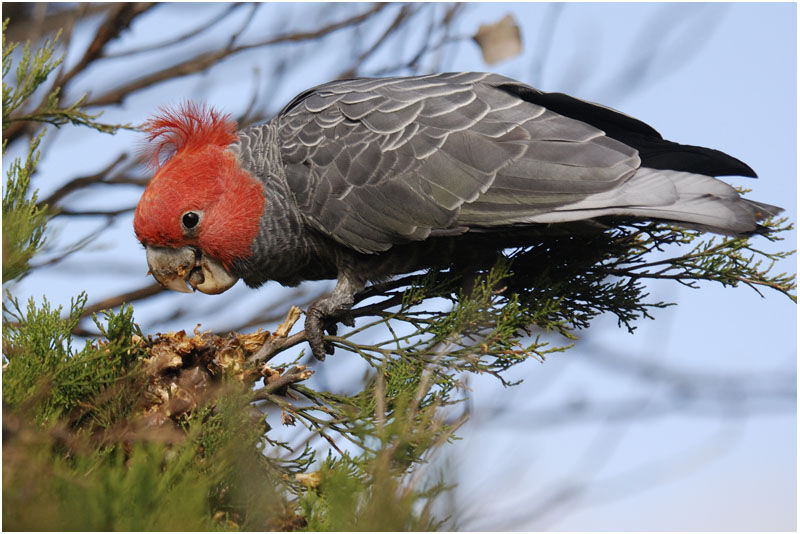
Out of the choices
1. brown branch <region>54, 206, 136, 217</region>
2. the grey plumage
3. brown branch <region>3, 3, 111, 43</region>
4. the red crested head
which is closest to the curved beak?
the red crested head

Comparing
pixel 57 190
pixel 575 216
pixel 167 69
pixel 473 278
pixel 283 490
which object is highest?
pixel 167 69

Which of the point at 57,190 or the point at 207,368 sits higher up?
the point at 57,190

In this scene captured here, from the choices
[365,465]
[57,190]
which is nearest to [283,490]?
[365,465]

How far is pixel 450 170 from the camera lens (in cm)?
225

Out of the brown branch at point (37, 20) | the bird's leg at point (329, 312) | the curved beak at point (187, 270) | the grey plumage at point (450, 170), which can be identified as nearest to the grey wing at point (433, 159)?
the grey plumage at point (450, 170)

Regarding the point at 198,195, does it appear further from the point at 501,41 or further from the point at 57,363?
the point at 501,41

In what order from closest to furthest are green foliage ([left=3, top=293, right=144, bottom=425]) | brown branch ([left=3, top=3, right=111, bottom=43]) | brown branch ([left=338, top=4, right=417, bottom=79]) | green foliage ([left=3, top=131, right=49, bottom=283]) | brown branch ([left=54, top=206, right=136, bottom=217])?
green foliage ([left=3, top=131, right=49, bottom=283]) < green foliage ([left=3, top=293, right=144, bottom=425]) < brown branch ([left=3, top=3, right=111, bottom=43]) < brown branch ([left=54, top=206, right=136, bottom=217]) < brown branch ([left=338, top=4, right=417, bottom=79])

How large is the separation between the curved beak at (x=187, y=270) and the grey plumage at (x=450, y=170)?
0.58 ft

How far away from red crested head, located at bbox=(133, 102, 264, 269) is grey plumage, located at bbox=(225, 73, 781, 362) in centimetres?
6

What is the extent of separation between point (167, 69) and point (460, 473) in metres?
2.88

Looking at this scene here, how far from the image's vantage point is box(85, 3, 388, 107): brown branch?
132 inches

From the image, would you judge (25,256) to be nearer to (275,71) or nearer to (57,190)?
(57,190)

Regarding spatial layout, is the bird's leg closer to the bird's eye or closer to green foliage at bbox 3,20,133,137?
the bird's eye

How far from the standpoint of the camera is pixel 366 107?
95.8 inches
